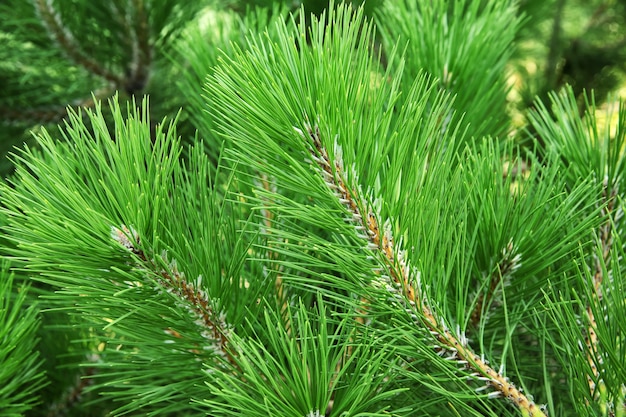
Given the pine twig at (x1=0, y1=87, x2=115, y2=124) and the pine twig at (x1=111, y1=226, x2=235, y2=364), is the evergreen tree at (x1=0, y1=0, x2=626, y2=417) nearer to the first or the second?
the pine twig at (x1=111, y1=226, x2=235, y2=364)

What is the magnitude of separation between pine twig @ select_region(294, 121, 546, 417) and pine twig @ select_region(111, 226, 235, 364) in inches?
3.8

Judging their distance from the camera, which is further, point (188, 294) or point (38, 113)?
point (38, 113)

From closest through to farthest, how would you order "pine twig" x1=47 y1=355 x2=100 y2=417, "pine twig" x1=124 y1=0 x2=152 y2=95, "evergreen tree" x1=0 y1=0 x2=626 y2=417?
"evergreen tree" x1=0 y1=0 x2=626 y2=417
"pine twig" x1=47 y1=355 x2=100 y2=417
"pine twig" x1=124 y1=0 x2=152 y2=95

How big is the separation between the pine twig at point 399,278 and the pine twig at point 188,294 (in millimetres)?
97

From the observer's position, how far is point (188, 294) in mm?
371

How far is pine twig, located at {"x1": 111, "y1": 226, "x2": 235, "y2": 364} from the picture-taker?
34 centimetres

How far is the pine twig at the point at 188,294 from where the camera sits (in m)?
0.34

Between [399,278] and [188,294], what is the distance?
121 millimetres

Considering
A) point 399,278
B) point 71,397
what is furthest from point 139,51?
point 399,278

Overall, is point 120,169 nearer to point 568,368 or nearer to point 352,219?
point 352,219

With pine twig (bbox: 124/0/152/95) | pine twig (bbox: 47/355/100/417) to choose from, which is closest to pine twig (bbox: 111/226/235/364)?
pine twig (bbox: 47/355/100/417)

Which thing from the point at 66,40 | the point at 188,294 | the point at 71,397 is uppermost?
the point at 66,40

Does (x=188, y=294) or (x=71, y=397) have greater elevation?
(x=188, y=294)

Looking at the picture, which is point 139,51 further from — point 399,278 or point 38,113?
point 399,278
